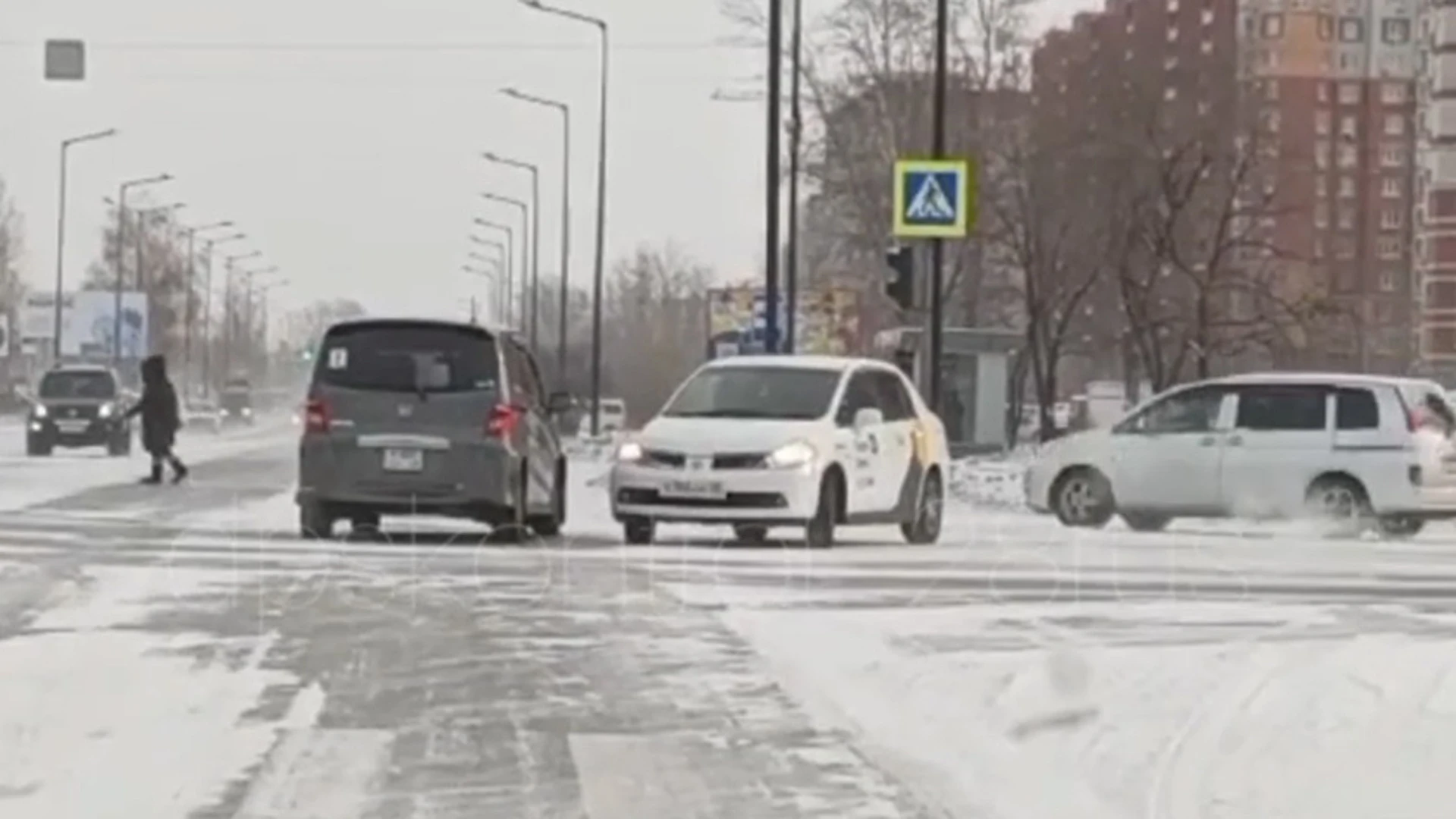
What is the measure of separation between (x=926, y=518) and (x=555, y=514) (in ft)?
10.8

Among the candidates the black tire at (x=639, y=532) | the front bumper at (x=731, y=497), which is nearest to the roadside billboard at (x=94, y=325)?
the black tire at (x=639, y=532)

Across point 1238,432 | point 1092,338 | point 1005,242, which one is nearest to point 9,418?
point 1092,338

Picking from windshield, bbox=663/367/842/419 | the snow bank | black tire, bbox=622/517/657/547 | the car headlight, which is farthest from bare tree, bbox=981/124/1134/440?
the snow bank

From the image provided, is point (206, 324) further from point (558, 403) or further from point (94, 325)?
point (558, 403)

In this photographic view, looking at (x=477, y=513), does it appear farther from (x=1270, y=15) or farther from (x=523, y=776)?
(x=1270, y=15)

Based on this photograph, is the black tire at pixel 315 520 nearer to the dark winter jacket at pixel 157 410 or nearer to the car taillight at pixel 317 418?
the car taillight at pixel 317 418

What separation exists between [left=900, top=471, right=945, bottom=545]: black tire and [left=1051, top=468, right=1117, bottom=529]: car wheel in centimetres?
411

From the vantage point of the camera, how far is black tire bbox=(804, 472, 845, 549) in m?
23.1

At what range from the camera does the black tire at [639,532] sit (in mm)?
23156

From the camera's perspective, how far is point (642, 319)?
129250 mm

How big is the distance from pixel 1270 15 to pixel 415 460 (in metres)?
114

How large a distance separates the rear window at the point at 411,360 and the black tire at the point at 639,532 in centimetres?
162

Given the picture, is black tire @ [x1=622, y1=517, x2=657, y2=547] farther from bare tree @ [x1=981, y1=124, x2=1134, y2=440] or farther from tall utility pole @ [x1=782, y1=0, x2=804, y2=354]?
bare tree @ [x1=981, y1=124, x2=1134, y2=440]

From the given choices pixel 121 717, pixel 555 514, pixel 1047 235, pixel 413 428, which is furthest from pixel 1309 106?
pixel 121 717
